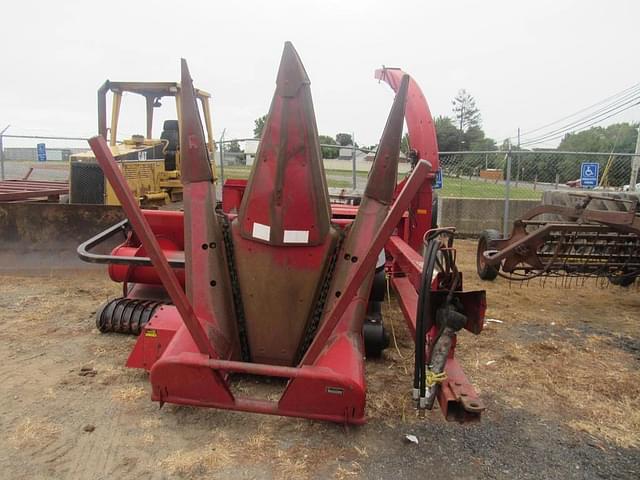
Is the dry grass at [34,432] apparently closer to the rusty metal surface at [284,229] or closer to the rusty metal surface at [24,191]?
the rusty metal surface at [284,229]

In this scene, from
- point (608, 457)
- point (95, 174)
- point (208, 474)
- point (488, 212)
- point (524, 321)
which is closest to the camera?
point (208, 474)

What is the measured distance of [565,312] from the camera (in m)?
5.74

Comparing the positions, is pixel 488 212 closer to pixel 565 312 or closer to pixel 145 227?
pixel 565 312

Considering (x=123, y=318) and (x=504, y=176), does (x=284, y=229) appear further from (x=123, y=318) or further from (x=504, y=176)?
(x=504, y=176)

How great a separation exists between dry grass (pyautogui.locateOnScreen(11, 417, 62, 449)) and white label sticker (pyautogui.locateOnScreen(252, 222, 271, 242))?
1545mm

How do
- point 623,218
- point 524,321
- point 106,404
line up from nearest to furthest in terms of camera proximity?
point 106,404 → point 623,218 → point 524,321

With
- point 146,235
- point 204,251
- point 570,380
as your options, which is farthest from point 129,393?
point 570,380

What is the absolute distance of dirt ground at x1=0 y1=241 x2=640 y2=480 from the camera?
2.62 metres

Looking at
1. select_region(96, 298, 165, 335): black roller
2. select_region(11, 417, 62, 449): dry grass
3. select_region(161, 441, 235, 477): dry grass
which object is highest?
select_region(96, 298, 165, 335): black roller

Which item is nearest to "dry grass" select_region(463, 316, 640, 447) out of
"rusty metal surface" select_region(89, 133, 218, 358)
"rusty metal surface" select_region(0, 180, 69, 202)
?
"rusty metal surface" select_region(89, 133, 218, 358)

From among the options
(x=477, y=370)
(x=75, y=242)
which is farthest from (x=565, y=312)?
(x=75, y=242)

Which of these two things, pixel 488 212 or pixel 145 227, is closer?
pixel 145 227

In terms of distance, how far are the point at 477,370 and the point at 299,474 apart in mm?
1924

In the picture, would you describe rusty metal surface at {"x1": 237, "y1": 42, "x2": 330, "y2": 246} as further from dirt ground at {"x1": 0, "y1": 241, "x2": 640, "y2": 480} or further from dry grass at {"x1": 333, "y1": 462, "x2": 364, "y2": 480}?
dry grass at {"x1": 333, "y1": 462, "x2": 364, "y2": 480}
